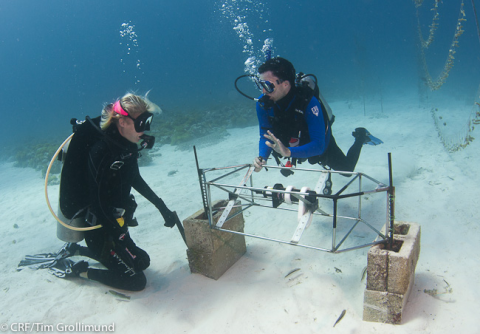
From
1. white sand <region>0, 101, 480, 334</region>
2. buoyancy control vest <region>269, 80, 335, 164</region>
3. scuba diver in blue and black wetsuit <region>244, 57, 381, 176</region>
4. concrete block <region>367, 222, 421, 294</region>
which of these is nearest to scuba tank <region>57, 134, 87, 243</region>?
white sand <region>0, 101, 480, 334</region>

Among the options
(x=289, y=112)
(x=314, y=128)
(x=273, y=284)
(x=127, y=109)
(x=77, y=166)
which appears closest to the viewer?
(x=127, y=109)

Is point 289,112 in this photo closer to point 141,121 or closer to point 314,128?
point 314,128

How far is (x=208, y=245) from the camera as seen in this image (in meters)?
3.14

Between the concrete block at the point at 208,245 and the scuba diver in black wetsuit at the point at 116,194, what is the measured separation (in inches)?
20.6

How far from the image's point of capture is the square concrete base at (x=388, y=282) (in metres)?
2.08

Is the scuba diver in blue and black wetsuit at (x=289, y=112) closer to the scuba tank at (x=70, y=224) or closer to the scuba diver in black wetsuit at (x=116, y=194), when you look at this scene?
the scuba diver in black wetsuit at (x=116, y=194)

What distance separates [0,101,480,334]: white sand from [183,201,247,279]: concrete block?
138 millimetres

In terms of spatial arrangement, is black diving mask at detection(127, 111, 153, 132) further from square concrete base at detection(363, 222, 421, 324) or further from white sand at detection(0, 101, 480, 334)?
square concrete base at detection(363, 222, 421, 324)

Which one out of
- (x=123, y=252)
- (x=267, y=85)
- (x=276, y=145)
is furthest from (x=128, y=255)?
(x=267, y=85)

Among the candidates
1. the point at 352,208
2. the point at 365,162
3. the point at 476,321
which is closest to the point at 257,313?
the point at 476,321

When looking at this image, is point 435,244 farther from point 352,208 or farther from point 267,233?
point 267,233

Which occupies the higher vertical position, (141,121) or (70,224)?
(141,121)

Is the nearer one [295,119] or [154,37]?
[295,119]

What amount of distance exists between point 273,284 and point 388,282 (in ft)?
4.44
